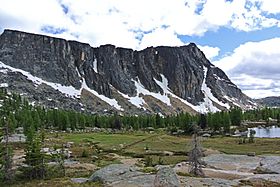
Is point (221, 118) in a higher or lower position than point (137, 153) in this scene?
higher

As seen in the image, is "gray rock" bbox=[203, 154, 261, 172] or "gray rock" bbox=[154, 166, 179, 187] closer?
"gray rock" bbox=[154, 166, 179, 187]

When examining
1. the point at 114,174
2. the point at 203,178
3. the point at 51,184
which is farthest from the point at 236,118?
the point at 51,184

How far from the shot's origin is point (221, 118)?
171625 millimetres

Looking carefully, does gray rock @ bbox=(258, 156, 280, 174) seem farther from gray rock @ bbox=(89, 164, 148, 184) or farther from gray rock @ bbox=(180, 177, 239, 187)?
gray rock @ bbox=(89, 164, 148, 184)

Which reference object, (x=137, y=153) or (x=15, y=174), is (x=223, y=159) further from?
(x=15, y=174)

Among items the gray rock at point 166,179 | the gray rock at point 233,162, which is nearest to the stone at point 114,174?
the gray rock at point 166,179

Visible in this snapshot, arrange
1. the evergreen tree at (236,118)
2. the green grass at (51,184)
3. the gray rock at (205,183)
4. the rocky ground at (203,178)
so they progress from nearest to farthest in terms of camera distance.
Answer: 1. the rocky ground at (203,178)
2. the gray rock at (205,183)
3. the green grass at (51,184)
4. the evergreen tree at (236,118)

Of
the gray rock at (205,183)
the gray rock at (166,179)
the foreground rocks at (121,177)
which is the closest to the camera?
the gray rock at (166,179)

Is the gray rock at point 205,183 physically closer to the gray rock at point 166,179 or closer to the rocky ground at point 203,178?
the rocky ground at point 203,178

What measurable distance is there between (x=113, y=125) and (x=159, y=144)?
3331 inches

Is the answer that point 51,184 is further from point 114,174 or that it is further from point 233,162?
point 233,162

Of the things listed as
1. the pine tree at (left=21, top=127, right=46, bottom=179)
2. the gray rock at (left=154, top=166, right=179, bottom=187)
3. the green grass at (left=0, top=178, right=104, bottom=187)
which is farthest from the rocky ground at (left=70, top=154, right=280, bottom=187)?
the pine tree at (left=21, top=127, right=46, bottom=179)

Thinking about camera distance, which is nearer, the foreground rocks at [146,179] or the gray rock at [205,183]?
the foreground rocks at [146,179]

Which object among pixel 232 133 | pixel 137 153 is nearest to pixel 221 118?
pixel 232 133
